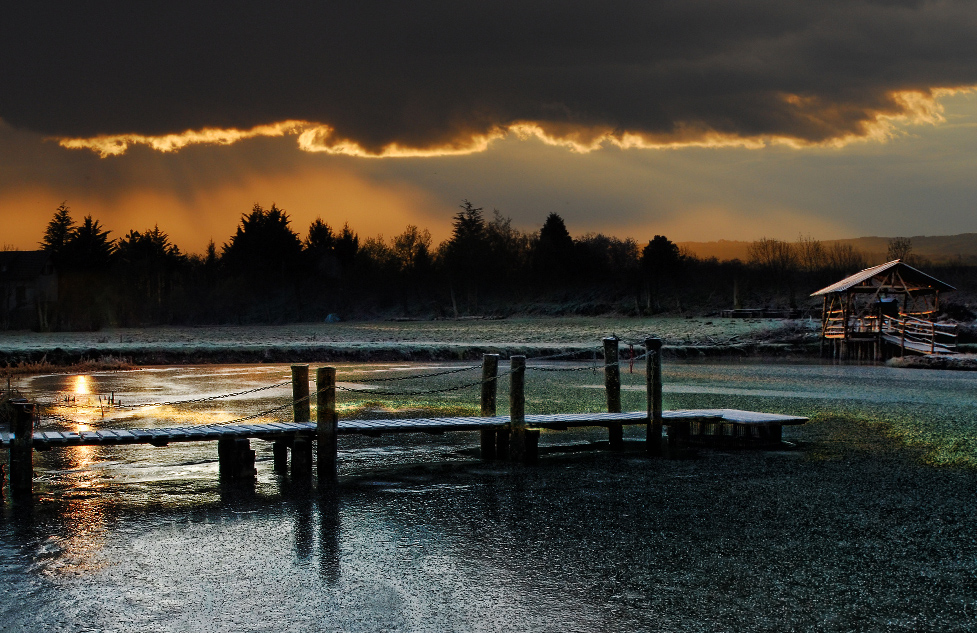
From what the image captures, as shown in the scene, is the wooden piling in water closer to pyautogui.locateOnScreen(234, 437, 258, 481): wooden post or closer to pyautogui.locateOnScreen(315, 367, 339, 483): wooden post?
pyautogui.locateOnScreen(234, 437, 258, 481): wooden post

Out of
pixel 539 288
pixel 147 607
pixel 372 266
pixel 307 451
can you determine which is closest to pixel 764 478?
pixel 307 451

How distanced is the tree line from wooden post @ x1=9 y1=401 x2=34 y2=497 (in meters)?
64.3

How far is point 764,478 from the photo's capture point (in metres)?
11.8

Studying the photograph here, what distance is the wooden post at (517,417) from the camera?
1315 cm

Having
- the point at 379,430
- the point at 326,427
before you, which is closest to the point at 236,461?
the point at 326,427

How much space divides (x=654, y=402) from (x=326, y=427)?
16.6 ft

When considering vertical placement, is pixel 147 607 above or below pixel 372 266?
below

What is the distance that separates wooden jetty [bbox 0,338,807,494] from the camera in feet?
37.6

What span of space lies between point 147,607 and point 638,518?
491 cm

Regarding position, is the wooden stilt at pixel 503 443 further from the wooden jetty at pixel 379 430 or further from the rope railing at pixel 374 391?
the rope railing at pixel 374 391

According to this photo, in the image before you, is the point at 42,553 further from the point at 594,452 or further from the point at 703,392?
the point at 703,392

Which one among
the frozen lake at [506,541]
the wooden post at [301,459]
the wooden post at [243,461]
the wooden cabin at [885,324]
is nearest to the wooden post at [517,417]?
the frozen lake at [506,541]

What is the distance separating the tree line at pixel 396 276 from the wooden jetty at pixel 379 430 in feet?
191

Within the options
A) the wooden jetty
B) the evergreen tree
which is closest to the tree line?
the evergreen tree
